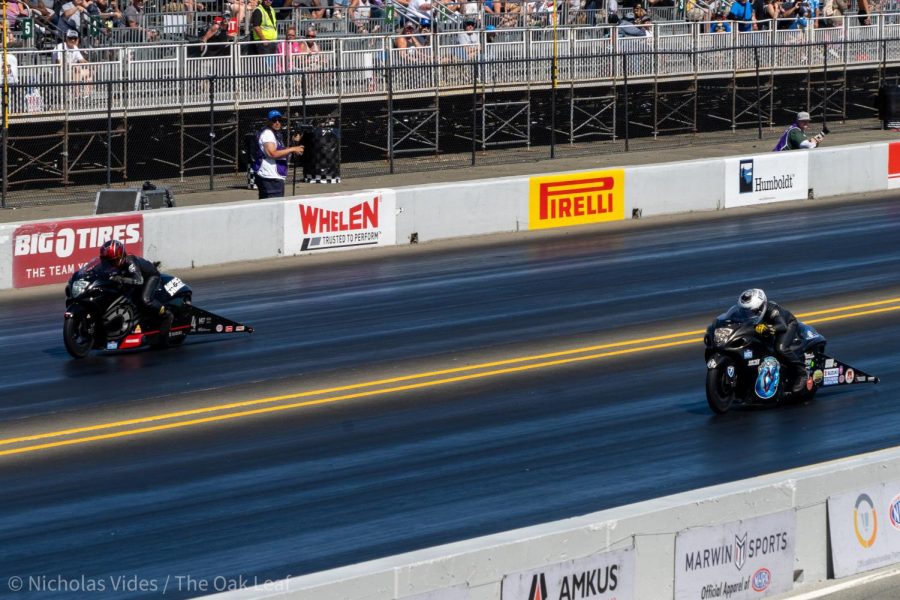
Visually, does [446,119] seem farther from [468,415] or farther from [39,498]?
[39,498]

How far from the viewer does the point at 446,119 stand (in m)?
31.6

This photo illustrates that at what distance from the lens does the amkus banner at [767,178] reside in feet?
93.2

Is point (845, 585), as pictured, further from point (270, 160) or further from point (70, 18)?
point (70, 18)

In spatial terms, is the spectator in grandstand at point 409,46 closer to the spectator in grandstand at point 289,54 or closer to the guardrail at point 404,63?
the guardrail at point 404,63

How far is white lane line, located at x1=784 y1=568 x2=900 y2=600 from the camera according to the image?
29.6 ft

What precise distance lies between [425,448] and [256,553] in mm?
3054

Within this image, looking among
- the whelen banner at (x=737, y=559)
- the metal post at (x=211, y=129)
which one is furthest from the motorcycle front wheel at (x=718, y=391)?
the metal post at (x=211, y=129)

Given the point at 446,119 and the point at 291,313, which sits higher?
the point at 446,119

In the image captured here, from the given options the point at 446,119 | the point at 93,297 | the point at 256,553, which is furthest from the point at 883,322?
the point at 446,119

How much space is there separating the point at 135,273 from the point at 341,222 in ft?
24.1

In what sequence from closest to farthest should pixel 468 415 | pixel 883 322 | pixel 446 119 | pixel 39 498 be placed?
pixel 39 498 → pixel 468 415 → pixel 883 322 → pixel 446 119

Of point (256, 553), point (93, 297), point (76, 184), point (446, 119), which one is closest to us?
point (256, 553)

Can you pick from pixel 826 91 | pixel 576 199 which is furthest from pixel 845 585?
pixel 826 91

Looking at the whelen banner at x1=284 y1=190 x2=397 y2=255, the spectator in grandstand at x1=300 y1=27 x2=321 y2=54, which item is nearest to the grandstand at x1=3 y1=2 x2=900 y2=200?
the spectator in grandstand at x1=300 y1=27 x2=321 y2=54
